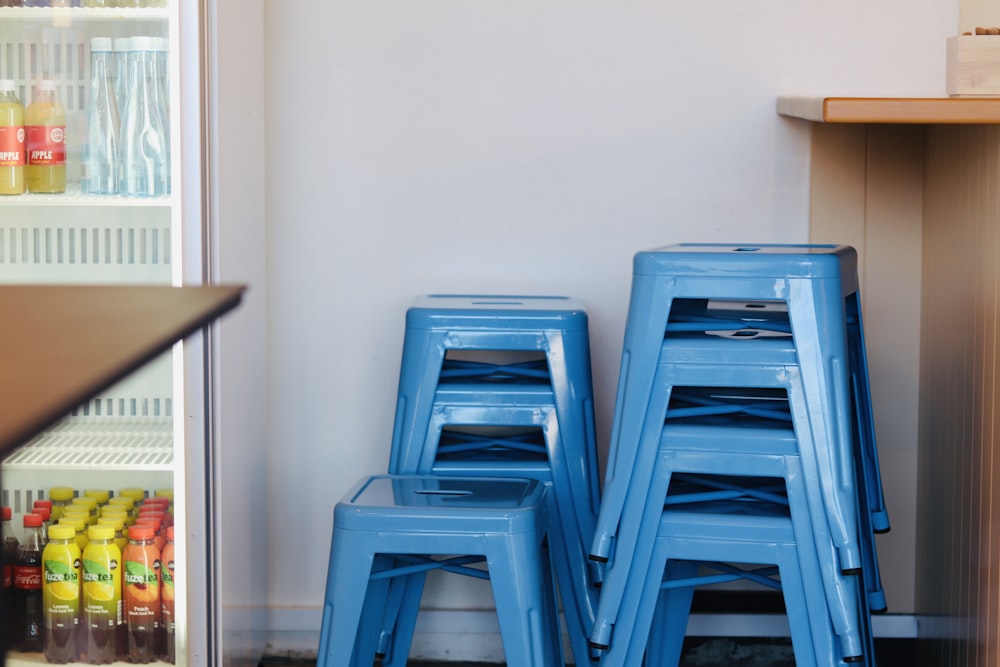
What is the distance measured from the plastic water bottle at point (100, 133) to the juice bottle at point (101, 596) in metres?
0.61

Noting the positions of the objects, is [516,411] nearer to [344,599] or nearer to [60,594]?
[344,599]

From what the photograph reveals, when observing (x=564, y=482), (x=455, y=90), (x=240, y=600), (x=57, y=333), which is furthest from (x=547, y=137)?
(x=57, y=333)

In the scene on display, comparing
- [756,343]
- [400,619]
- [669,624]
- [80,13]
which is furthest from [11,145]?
[669,624]

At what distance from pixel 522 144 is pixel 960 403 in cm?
102

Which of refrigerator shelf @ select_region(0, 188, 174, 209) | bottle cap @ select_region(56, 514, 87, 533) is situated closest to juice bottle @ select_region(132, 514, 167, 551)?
bottle cap @ select_region(56, 514, 87, 533)

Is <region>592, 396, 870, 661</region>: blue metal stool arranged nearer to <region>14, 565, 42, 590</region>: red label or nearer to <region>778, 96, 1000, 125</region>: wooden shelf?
<region>778, 96, 1000, 125</region>: wooden shelf

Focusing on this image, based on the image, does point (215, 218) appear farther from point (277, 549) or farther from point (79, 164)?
point (277, 549)

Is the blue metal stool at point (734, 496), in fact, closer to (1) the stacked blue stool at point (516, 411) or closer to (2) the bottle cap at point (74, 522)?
(1) the stacked blue stool at point (516, 411)

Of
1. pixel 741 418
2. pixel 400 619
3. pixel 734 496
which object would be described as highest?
pixel 741 418

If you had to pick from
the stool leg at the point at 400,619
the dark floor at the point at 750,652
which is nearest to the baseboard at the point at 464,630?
the dark floor at the point at 750,652

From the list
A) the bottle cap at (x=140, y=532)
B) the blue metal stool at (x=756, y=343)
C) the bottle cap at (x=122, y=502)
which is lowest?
the bottle cap at (x=140, y=532)

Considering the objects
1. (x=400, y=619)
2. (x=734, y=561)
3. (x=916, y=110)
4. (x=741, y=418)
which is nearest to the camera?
(x=916, y=110)

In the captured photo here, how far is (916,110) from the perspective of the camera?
1.64 m

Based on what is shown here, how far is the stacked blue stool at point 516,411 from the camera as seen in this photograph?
2184 mm
